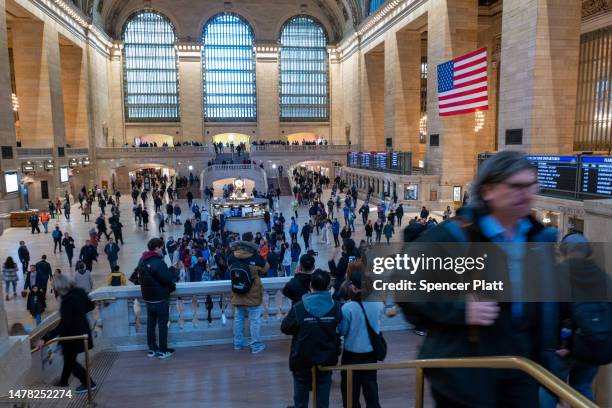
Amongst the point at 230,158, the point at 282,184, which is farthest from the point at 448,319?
the point at 230,158

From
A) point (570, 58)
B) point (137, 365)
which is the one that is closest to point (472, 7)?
point (570, 58)

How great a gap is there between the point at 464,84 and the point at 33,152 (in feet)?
69.3

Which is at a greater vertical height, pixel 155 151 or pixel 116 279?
pixel 155 151

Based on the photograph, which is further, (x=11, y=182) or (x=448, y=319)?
(x=11, y=182)

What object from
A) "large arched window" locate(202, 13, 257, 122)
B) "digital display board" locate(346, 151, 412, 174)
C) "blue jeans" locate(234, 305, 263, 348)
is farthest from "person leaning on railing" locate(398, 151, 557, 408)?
"large arched window" locate(202, 13, 257, 122)

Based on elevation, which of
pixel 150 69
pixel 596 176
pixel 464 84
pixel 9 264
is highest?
pixel 150 69

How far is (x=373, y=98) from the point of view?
3641 cm

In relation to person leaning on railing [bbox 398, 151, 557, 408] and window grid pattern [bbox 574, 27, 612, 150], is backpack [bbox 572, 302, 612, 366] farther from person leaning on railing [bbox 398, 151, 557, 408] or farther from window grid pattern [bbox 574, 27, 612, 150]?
window grid pattern [bbox 574, 27, 612, 150]

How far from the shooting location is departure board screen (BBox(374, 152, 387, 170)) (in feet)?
87.0

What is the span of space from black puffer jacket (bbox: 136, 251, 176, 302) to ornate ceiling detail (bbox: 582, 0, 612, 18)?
22461mm

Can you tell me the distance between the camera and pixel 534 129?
1605 centimetres

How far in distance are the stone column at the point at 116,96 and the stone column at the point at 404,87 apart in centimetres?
2519

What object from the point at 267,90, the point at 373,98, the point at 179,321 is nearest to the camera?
the point at 179,321

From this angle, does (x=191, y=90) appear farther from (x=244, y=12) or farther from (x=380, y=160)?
(x=380, y=160)
